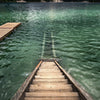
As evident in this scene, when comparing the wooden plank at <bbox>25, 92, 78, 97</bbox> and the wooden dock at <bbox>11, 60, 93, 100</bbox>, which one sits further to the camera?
the wooden plank at <bbox>25, 92, 78, 97</bbox>

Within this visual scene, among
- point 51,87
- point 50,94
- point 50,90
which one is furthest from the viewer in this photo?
point 51,87

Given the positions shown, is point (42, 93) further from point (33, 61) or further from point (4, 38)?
point (4, 38)

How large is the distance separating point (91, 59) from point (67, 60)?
6.64 feet

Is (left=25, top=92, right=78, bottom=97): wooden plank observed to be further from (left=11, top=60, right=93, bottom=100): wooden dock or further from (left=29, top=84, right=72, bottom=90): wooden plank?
(left=29, top=84, right=72, bottom=90): wooden plank

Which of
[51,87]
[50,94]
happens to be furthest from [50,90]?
[50,94]

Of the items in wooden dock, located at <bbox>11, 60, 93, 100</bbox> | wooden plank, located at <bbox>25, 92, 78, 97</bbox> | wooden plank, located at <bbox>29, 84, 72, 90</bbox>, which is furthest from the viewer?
wooden plank, located at <bbox>29, 84, 72, 90</bbox>

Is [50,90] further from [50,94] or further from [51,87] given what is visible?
[50,94]

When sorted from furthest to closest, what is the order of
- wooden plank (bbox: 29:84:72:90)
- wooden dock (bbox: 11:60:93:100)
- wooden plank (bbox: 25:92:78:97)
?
wooden plank (bbox: 29:84:72:90) → wooden plank (bbox: 25:92:78:97) → wooden dock (bbox: 11:60:93:100)

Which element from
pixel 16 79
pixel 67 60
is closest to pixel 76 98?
pixel 16 79

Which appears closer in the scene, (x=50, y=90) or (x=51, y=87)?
(x=50, y=90)

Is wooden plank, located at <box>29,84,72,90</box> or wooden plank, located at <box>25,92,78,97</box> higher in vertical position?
wooden plank, located at <box>25,92,78,97</box>

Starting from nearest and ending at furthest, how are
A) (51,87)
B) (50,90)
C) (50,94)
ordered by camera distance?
(50,94) < (50,90) < (51,87)

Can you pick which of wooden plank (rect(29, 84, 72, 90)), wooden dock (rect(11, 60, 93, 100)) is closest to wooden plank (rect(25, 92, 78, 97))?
wooden dock (rect(11, 60, 93, 100))

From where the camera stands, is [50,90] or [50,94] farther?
[50,90]
